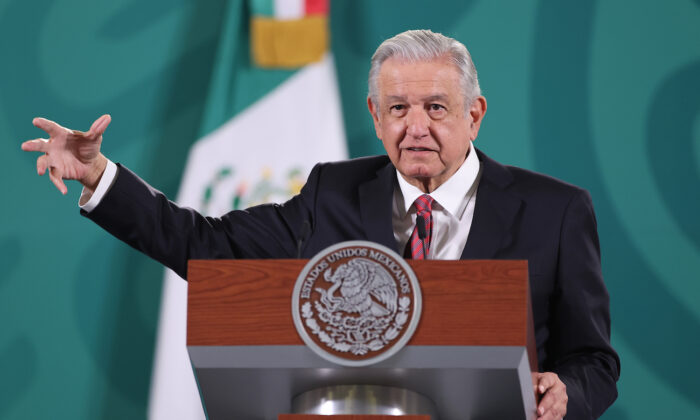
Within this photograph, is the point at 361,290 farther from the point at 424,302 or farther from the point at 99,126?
the point at 99,126

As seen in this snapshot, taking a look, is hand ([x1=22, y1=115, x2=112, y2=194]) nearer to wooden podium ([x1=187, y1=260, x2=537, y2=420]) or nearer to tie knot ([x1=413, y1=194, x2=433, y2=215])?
wooden podium ([x1=187, y1=260, x2=537, y2=420])

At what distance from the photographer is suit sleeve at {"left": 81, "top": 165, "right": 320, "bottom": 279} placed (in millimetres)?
1932

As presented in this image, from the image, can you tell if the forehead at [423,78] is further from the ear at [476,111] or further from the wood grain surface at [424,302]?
the wood grain surface at [424,302]

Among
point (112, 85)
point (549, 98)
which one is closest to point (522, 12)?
point (549, 98)

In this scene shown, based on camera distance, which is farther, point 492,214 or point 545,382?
point 492,214

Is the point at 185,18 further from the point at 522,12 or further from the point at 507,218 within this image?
the point at 507,218

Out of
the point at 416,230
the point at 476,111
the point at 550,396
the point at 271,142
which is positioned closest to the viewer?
the point at 550,396

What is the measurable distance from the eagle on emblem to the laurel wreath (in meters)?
0.01

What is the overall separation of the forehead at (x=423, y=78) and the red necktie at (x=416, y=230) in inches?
9.9

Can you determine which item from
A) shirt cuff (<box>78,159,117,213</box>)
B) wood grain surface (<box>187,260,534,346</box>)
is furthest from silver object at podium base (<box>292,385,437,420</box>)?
shirt cuff (<box>78,159,117,213</box>)

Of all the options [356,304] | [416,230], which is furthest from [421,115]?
[356,304]

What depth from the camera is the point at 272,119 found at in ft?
12.1

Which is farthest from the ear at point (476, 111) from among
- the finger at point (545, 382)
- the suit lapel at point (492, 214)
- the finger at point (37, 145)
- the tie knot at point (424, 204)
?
the finger at point (37, 145)

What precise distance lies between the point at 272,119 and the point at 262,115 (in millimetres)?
45
